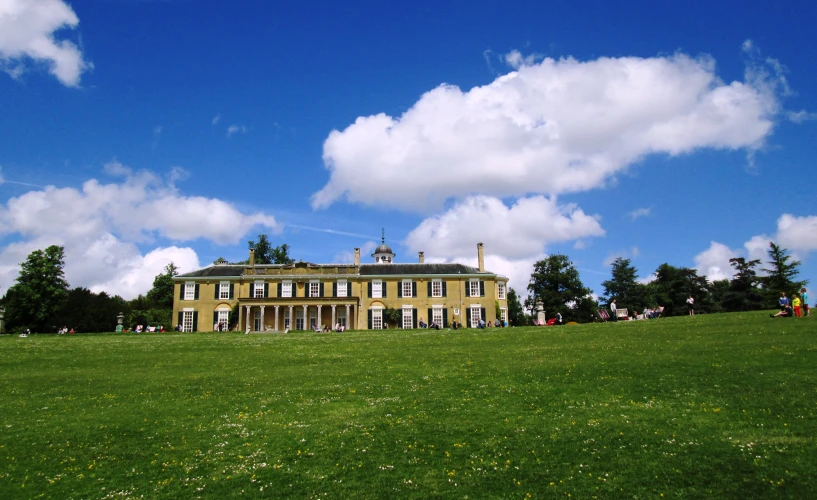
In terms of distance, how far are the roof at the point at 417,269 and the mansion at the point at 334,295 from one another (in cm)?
89

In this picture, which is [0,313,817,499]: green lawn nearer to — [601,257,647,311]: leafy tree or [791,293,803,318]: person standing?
[791,293,803,318]: person standing

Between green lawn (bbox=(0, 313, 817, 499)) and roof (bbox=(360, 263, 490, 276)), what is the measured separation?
35019 mm

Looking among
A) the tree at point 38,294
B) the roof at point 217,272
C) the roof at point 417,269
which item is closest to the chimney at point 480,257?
the roof at point 417,269

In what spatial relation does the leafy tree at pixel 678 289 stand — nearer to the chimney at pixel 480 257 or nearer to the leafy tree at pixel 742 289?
the leafy tree at pixel 742 289

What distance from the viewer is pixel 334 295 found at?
186 ft

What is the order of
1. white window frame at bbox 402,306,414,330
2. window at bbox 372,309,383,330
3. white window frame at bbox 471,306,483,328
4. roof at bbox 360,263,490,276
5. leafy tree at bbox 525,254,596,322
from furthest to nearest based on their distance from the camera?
1. leafy tree at bbox 525,254,596,322
2. roof at bbox 360,263,490,276
3. white window frame at bbox 471,306,483,328
4. window at bbox 372,309,383,330
5. white window frame at bbox 402,306,414,330

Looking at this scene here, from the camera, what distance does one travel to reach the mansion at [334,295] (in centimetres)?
5622

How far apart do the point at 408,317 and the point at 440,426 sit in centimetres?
4365

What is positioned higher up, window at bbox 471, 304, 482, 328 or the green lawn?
window at bbox 471, 304, 482, 328

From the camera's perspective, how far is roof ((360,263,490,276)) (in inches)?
2277

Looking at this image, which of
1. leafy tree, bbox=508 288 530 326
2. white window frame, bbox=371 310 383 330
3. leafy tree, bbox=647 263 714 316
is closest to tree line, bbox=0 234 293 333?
white window frame, bbox=371 310 383 330

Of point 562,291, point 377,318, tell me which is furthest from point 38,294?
point 562,291

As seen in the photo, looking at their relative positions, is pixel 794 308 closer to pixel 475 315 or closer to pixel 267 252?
pixel 475 315

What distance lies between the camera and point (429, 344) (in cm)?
2880
